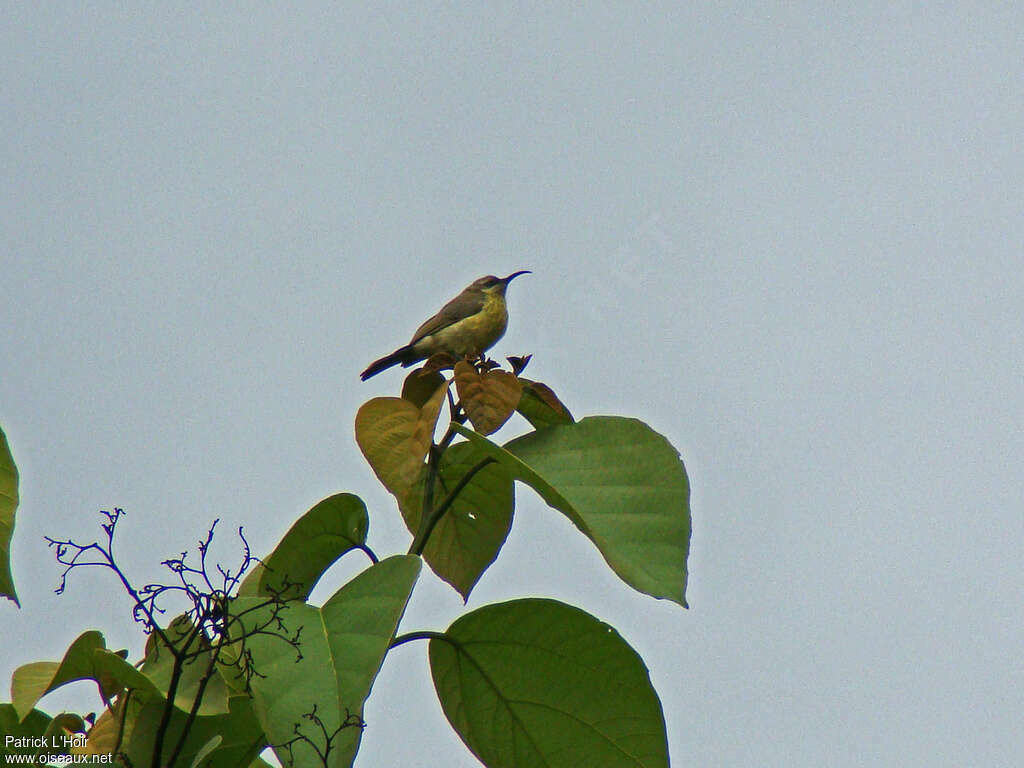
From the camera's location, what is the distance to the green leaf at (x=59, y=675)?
1873 millimetres

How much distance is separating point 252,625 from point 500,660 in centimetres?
43

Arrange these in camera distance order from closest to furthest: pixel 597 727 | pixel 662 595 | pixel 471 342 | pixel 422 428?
pixel 662 595 → pixel 597 727 → pixel 422 428 → pixel 471 342

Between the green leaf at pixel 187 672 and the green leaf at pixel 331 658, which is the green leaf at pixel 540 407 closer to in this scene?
the green leaf at pixel 331 658

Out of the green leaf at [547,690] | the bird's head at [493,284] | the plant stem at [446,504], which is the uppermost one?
the bird's head at [493,284]

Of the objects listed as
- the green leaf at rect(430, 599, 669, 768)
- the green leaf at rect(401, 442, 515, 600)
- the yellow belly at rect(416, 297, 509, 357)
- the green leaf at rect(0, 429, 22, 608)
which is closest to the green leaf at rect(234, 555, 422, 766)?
the green leaf at rect(430, 599, 669, 768)

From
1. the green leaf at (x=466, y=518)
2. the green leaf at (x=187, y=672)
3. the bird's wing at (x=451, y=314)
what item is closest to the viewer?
the green leaf at (x=187, y=672)

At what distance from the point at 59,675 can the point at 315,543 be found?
461 mm

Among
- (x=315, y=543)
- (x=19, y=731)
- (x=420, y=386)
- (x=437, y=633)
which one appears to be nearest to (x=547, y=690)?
(x=437, y=633)

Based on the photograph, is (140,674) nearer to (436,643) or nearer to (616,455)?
(436,643)

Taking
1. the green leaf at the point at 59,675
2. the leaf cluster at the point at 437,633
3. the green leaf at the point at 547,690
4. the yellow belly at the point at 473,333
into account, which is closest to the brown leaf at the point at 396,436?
the leaf cluster at the point at 437,633

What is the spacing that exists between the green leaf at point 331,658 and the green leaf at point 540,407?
52 cm

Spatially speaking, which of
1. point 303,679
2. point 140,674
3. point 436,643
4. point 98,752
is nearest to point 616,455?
point 436,643

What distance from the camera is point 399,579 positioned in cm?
169

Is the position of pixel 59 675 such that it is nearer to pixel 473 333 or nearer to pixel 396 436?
pixel 396 436
